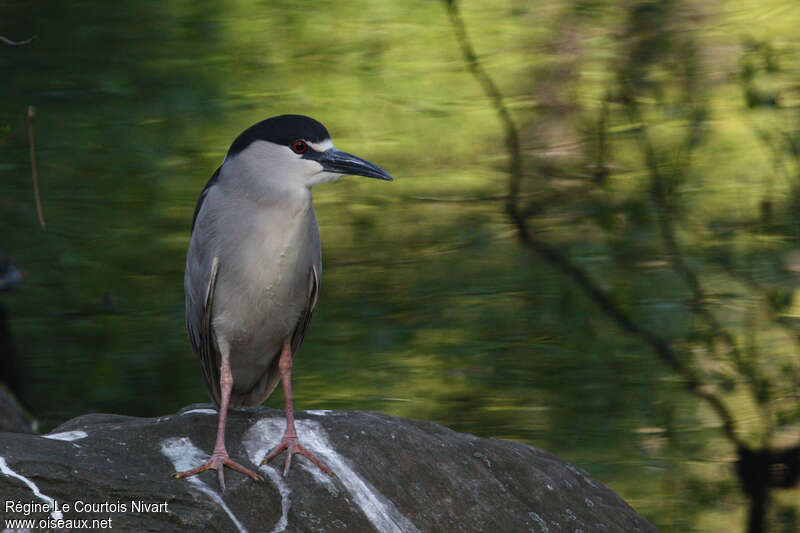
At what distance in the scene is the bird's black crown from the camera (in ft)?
11.2

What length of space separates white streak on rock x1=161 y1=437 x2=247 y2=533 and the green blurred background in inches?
112

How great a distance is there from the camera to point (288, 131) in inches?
135

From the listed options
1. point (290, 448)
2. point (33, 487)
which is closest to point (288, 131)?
point (290, 448)

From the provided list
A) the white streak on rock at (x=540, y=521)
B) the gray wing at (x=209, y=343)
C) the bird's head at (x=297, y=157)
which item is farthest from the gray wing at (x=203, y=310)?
the white streak on rock at (x=540, y=521)

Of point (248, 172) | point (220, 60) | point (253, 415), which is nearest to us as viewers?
point (248, 172)

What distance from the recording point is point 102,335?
685cm

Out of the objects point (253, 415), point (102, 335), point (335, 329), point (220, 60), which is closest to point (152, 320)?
point (102, 335)

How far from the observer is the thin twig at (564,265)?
6.09 metres

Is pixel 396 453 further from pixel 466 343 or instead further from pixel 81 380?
pixel 81 380

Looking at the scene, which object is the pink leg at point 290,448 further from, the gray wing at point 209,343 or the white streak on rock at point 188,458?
the gray wing at point 209,343

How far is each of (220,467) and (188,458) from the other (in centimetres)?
19

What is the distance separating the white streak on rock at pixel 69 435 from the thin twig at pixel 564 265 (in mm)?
3902

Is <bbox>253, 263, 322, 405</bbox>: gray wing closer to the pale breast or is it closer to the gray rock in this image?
the pale breast

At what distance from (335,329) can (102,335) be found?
1560 mm
